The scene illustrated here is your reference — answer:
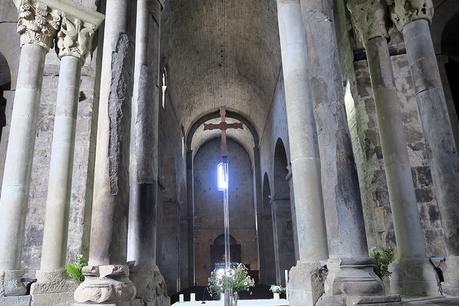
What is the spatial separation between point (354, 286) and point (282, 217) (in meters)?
12.1

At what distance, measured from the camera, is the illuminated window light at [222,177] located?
24894mm

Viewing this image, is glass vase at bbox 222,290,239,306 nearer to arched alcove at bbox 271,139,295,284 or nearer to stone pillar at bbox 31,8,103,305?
stone pillar at bbox 31,8,103,305

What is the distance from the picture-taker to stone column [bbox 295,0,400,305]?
11.4ft

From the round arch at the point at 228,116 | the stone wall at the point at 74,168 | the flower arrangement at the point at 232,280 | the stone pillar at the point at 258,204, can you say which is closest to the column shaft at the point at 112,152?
the flower arrangement at the point at 232,280

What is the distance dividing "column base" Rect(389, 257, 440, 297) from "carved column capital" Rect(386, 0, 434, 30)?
363 cm

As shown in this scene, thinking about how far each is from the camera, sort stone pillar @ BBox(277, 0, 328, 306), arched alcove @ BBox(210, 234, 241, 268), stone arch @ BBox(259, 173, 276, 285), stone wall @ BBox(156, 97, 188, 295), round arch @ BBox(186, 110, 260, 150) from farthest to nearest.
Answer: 1. arched alcove @ BBox(210, 234, 241, 268)
2. round arch @ BBox(186, 110, 260, 150)
3. stone arch @ BBox(259, 173, 276, 285)
4. stone wall @ BBox(156, 97, 188, 295)
5. stone pillar @ BBox(277, 0, 328, 306)

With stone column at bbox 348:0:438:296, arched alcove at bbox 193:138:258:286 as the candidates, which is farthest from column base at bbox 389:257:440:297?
arched alcove at bbox 193:138:258:286

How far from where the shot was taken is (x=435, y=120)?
17.3 feet

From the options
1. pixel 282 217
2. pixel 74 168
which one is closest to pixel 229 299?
pixel 74 168

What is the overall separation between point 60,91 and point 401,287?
6.33m

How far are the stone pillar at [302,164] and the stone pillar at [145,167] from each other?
1.85 metres

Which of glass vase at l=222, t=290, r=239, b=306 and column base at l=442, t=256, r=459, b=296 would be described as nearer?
column base at l=442, t=256, r=459, b=296

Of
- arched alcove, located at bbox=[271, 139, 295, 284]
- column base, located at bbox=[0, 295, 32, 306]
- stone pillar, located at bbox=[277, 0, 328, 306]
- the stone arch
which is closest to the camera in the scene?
stone pillar, located at bbox=[277, 0, 328, 306]

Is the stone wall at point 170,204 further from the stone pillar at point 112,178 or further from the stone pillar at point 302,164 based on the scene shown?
the stone pillar at point 112,178
